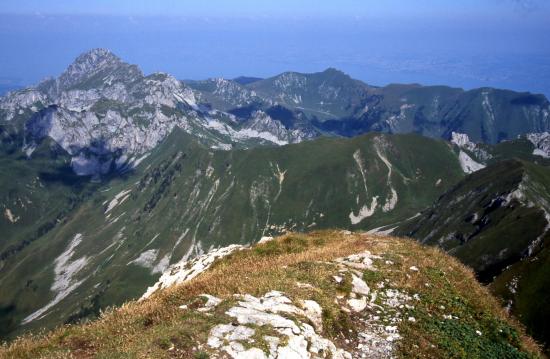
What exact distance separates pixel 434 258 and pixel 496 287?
5696 centimetres

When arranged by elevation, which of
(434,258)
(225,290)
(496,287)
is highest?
(225,290)

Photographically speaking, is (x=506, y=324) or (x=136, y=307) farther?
(x=506, y=324)

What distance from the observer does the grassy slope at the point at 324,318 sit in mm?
15094

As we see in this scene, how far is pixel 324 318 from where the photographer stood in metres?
18.2

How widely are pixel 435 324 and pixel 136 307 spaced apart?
1286cm

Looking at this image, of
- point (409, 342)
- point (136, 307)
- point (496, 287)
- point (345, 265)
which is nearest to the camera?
point (409, 342)

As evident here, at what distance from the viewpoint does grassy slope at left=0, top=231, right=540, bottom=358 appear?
1509cm

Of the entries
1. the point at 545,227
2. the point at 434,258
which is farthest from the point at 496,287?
the point at 545,227

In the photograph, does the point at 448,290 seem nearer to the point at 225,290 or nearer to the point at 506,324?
the point at 506,324

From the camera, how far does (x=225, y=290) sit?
19.7 meters

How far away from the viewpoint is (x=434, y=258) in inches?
1093

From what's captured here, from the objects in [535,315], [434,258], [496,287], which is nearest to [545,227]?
[496,287]

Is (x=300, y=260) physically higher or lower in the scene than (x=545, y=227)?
higher

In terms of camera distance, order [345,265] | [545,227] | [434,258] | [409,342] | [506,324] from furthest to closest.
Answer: [545,227]
[434,258]
[345,265]
[506,324]
[409,342]
